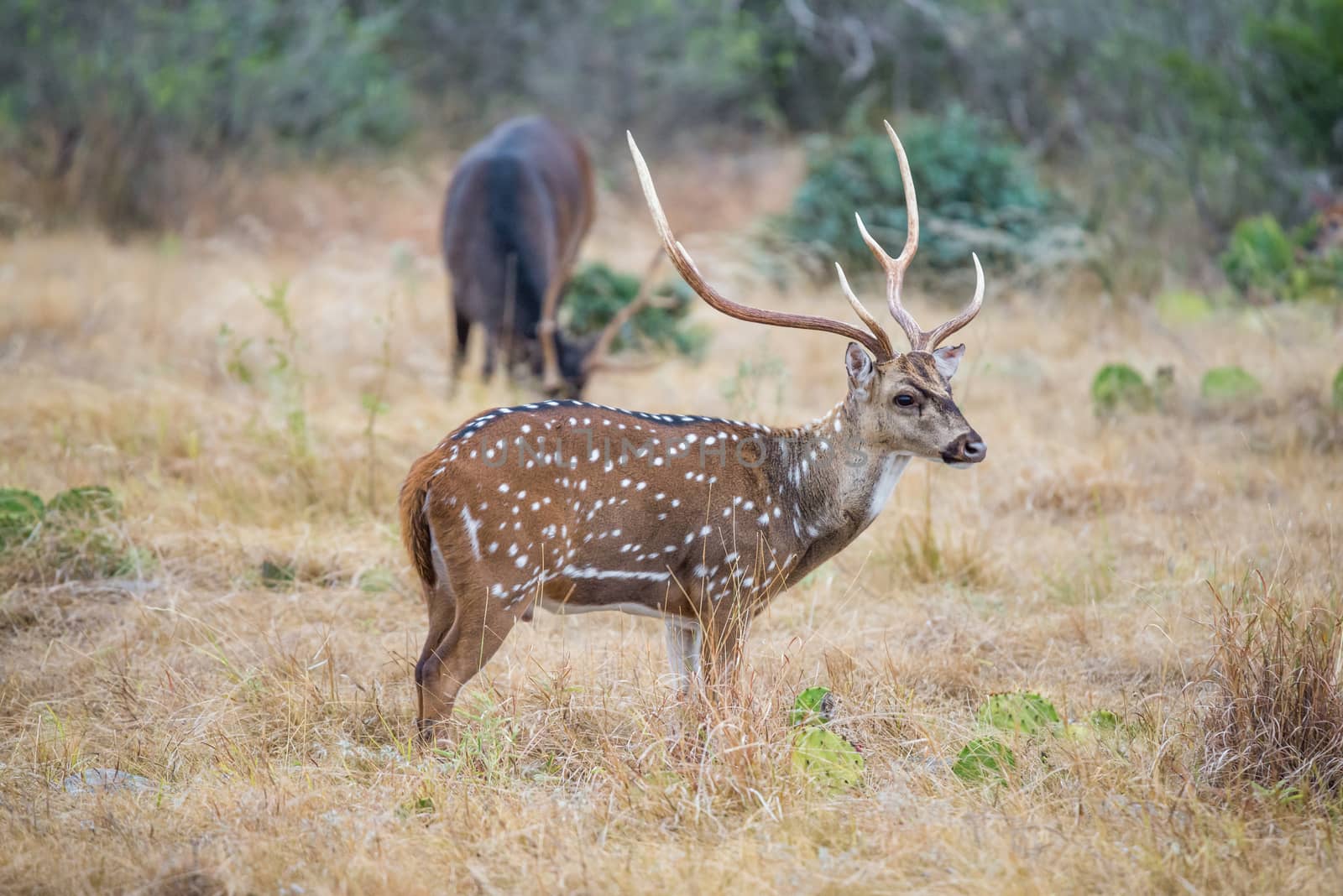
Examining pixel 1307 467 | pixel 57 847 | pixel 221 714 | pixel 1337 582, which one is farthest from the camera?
pixel 1307 467

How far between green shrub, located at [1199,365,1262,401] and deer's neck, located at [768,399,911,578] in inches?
147

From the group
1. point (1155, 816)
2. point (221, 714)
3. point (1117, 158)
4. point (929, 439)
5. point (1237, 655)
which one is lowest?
point (221, 714)

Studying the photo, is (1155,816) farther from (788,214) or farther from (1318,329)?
(788,214)

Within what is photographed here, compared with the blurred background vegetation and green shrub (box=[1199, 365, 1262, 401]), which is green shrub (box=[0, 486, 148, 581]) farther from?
the blurred background vegetation

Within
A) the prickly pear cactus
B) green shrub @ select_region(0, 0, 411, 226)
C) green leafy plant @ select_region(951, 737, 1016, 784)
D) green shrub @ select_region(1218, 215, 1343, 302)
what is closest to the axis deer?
green leafy plant @ select_region(951, 737, 1016, 784)

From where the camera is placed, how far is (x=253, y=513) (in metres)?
6.15

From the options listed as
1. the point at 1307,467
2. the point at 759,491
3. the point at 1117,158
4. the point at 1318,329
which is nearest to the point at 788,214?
the point at 1117,158

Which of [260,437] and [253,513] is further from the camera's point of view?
[260,437]

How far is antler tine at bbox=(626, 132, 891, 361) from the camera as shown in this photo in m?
4.36

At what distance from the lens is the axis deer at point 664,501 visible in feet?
13.2

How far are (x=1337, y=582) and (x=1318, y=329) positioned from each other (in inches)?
151

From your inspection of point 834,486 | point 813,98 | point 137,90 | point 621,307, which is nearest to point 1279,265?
point 621,307

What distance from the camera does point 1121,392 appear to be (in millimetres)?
7559

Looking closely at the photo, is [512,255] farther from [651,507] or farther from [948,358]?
[651,507]
